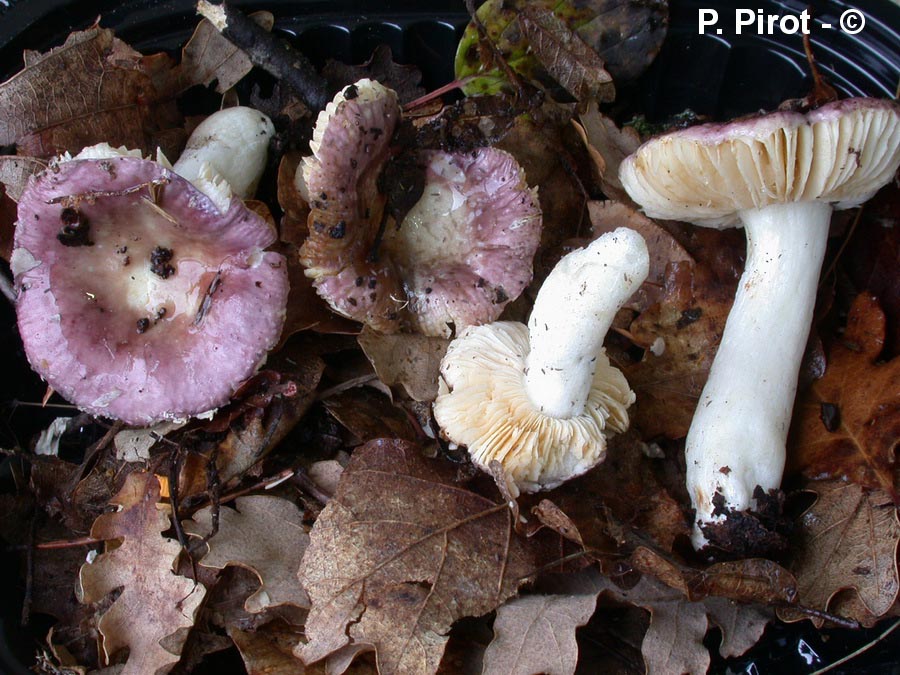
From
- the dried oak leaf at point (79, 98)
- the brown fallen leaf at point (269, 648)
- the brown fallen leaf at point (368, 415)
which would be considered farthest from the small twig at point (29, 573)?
the dried oak leaf at point (79, 98)

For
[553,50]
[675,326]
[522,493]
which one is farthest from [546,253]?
[522,493]

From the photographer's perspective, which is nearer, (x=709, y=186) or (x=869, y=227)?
(x=709, y=186)

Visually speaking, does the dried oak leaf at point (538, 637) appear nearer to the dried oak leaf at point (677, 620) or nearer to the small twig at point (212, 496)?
the dried oak leaf at point (677, 620)

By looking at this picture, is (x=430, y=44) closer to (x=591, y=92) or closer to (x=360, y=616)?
(x=591, y=92)

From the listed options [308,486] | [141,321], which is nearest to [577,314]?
[308,486]

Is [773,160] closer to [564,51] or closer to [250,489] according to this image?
[564,51]

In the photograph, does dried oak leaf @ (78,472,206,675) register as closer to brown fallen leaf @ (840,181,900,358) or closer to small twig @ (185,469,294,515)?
small twig @ (185,469,294,515)
